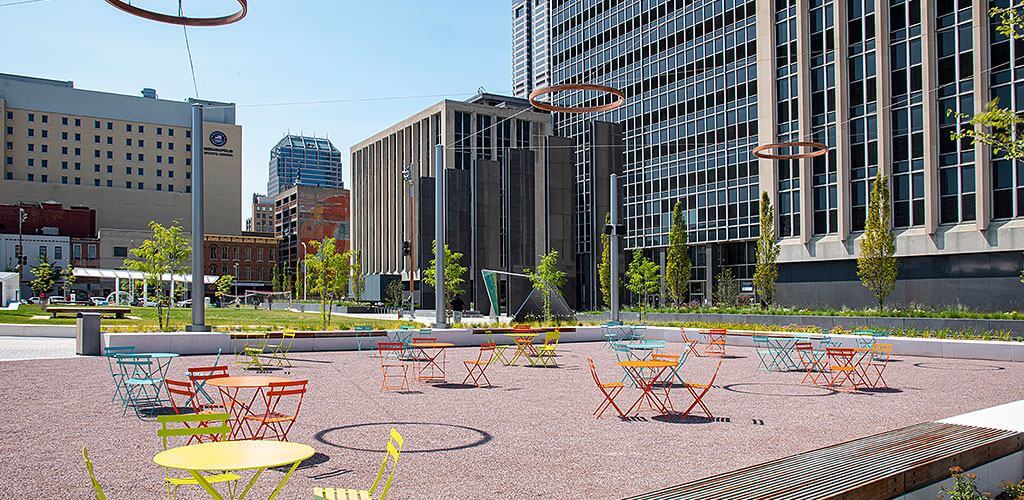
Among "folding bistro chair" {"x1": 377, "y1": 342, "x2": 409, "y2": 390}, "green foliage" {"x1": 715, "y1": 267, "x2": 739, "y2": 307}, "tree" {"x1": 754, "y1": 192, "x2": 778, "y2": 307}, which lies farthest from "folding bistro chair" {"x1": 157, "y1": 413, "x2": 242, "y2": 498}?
"green foliage" {"x1": 715, "y1": 267, "x2": 739, "y2": 307}

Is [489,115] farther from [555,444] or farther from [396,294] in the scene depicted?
[555,444]

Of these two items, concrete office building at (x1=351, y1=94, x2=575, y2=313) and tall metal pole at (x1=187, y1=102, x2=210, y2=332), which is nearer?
tall metal pole at (x1=187, y1=102, x2=210, y2=332)

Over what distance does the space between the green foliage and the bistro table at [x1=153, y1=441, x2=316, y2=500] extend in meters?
37.7

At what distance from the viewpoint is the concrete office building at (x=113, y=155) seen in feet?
359

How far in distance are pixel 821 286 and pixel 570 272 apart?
25564 mm

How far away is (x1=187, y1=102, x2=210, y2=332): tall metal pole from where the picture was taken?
22.0m

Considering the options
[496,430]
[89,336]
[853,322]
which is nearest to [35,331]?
[89,336]

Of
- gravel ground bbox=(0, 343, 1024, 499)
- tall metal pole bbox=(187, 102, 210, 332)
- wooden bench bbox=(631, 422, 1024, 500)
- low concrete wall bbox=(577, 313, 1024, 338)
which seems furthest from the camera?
low concrete wall bbox=(577, 313, 1024, 338)

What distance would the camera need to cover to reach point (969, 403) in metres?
12.8

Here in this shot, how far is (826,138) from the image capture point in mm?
43844

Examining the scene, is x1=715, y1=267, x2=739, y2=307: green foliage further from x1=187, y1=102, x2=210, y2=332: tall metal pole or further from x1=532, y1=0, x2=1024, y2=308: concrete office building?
x1=187, y1=102, x2=210, y2=332: tall metal pole

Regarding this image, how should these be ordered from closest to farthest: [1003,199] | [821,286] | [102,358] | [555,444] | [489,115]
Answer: [555,444], [102,358], [1003,199], [821,286], [489,115]

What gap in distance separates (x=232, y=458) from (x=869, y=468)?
4.66 meters

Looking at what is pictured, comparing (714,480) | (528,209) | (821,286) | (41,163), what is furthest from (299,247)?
(714,480)
